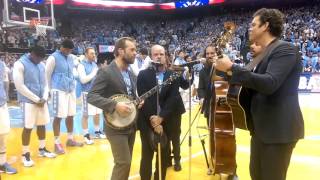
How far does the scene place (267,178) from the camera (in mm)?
2500

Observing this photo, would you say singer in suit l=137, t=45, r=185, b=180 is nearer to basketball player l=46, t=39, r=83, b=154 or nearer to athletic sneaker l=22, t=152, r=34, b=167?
athletic sneaker l=22, t=152, r=34, b=167

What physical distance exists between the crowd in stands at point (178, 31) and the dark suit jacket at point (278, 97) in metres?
18.8

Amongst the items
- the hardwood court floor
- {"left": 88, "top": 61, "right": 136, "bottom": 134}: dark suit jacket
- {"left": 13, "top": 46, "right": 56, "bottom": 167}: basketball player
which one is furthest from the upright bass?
{"left": 13, "top": 46, "right": 56, "bottom": 167}: basketball player

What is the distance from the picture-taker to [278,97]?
2428mm

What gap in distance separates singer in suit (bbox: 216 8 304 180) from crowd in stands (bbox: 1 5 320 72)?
1876 centimetres

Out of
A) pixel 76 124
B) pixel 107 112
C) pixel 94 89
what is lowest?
pixel 76 124

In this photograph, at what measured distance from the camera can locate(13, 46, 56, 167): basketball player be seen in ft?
18.4

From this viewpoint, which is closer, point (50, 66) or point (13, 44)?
point (50, 66)

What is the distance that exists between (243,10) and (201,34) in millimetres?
4489

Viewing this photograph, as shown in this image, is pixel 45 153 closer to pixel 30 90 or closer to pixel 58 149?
pixel 58 149

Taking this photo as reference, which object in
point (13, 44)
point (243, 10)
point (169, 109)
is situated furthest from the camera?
point (243, 10)

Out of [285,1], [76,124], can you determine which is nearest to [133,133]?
[76,124]

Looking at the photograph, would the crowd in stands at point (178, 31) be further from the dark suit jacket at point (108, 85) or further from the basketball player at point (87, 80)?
the dark suit jacket at point (108, 85)

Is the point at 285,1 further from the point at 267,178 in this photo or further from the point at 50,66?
the point at 267,178
